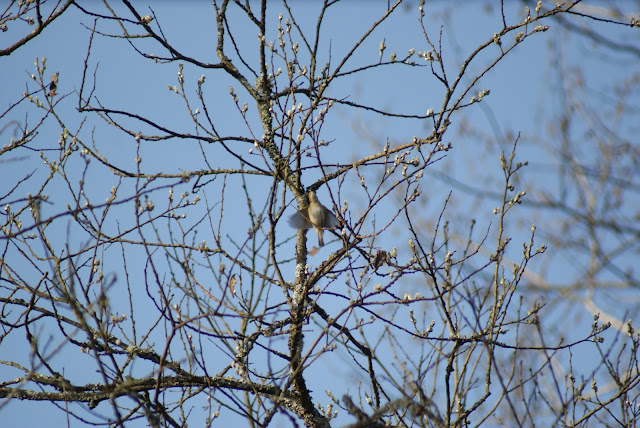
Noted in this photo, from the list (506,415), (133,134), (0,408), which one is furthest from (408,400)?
(506,415)

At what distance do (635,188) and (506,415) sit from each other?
651 centimetres

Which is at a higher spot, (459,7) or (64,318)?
(459,7)

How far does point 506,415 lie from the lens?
9.40m

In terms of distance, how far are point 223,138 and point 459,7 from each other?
2.50 metres

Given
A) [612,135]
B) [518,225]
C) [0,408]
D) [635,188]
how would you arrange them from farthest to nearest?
[518,225] < [612,135] < [635,188] < [0,408]

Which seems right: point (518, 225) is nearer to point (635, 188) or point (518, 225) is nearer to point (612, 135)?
point (612, 135)

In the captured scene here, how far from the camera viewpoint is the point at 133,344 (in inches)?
126

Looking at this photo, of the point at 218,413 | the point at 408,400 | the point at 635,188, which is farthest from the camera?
the point at 635,188

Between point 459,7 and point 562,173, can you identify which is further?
point 459,7

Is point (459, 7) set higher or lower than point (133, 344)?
higher

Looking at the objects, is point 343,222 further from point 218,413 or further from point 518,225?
point 518,225

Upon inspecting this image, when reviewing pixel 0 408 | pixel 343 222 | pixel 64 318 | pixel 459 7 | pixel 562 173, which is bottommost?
pixel 0 408

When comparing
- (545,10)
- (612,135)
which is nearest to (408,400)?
(545,10)

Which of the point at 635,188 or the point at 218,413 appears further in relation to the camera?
the point at 635,188
